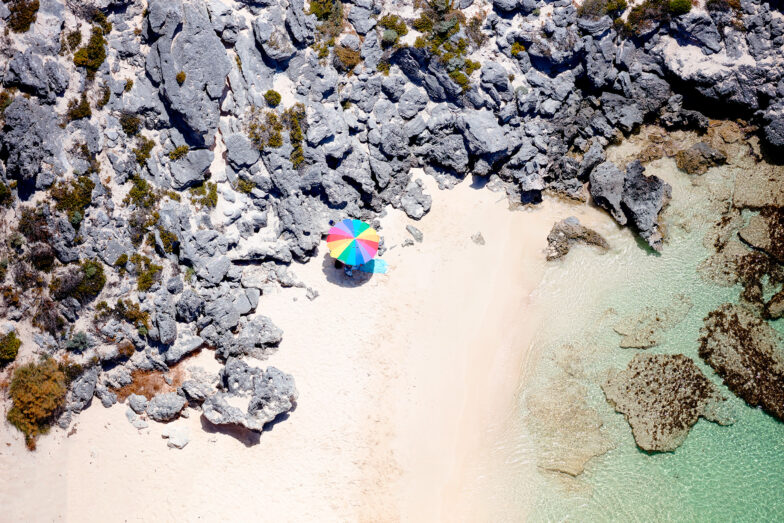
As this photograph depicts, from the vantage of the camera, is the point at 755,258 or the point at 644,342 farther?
the point at 755,258

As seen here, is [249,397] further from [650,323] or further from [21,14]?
[650,323]

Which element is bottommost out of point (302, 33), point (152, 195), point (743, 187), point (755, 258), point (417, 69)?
point (755, 258)

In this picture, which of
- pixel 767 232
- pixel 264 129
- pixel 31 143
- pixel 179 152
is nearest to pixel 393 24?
pixel 264 129

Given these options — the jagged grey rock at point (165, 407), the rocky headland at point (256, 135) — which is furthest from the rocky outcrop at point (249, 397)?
the jagged grey rock at point (165, 407)

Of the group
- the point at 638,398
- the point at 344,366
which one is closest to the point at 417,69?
the point at 344,366

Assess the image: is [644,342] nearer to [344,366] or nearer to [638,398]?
[638,398]

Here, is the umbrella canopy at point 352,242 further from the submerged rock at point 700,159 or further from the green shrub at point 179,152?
the submerged rock at point 700,159

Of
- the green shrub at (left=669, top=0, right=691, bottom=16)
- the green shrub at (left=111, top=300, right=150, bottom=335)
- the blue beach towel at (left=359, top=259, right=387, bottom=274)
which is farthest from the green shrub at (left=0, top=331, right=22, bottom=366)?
the green shrub at (left=669, top=0, right=691, bottom=16)
